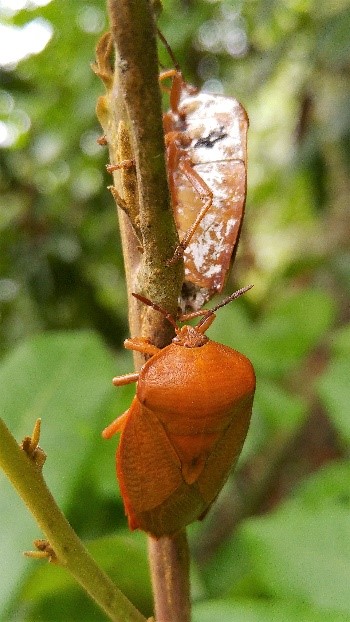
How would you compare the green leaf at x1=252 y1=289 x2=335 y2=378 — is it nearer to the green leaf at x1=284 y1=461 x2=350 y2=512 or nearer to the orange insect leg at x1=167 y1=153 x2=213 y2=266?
the green leaf at x1=284 y1=461 x2=350 y2=512

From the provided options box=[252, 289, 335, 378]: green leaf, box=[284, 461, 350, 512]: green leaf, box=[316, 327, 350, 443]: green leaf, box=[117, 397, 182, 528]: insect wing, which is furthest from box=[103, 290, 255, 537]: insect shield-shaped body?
box=[252, 289, 335, 378]: green leaf

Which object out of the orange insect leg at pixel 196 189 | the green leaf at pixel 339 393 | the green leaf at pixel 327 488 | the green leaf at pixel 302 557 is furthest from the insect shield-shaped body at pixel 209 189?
the green leaf at pixel 327 488

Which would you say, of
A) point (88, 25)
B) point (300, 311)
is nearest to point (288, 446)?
point (300, 311)

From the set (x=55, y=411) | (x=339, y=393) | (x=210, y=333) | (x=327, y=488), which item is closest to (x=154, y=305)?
(x=55, y=411)

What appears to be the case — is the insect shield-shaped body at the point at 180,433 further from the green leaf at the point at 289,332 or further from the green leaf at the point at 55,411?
the green leaf at the point at 289,332

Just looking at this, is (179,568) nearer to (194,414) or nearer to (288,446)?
(194,414)

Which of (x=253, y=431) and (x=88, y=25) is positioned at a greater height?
(x=88, y=25)

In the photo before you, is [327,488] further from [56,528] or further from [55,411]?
[56,528]
